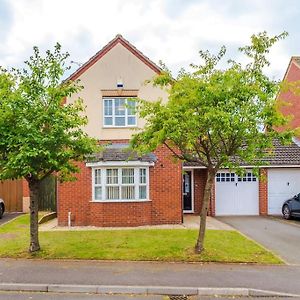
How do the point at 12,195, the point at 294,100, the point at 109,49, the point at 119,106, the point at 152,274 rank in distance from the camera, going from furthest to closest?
the point at 294,100, the point at 12,195, the point at 119,106, the point at 109,49, the point at 152,274

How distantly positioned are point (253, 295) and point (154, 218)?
31.4 ft

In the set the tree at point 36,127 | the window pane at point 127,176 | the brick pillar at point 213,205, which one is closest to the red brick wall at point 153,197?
the window pane at point 127,176

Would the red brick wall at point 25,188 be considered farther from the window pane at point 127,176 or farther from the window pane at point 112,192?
the window pane at point 127,176

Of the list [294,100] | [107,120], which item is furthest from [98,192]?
[294,100]

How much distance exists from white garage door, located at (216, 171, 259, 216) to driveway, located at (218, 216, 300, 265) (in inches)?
43.5

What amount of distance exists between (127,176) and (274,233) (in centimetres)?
609

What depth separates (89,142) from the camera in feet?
37.3

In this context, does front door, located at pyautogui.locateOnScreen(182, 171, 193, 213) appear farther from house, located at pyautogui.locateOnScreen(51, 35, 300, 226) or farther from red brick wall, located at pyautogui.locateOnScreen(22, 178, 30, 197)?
red brick wall, located at pyautogui.locateOnScreen(22, 178, 30, 197)

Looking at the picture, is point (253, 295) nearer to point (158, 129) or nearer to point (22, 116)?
point (158, 129)

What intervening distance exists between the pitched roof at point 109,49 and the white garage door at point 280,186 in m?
8.71

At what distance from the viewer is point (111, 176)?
1717 centimetres

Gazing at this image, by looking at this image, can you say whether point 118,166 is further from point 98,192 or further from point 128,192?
point 98,192

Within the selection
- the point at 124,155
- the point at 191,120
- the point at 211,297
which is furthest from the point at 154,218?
the point at 211,297

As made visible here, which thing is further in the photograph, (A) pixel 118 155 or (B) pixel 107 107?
(B) pixel 107 107
